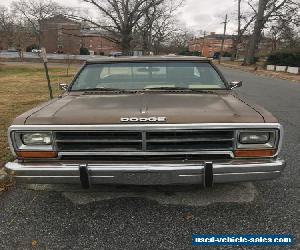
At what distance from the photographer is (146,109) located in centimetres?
316

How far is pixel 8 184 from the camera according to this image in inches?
156

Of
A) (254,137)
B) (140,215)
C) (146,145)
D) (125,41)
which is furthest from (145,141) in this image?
(125,41)

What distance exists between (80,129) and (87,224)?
908 mm

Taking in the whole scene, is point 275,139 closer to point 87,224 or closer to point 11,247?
point 87,224

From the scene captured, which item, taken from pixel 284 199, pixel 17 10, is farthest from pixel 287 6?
pixel 17 10

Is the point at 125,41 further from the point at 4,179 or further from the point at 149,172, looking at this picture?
the point at 149,172

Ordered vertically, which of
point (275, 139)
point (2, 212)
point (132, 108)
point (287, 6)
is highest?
point (287, 6)

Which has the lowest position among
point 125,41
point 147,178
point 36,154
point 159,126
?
point 147,178

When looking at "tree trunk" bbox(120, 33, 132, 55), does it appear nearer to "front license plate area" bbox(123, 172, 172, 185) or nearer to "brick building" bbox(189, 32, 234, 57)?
"front license plate area" bbox(123, 172, 172, 185)

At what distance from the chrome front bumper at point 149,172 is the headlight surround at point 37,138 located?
0.20 m

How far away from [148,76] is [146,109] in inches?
52.0

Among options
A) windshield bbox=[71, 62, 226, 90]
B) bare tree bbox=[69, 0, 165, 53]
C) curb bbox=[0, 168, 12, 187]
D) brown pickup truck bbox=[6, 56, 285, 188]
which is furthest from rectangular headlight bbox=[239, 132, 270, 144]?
bare tree bbox=[69, 0, 165, 53]

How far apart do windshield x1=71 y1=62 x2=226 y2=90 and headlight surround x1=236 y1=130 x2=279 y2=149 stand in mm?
1369

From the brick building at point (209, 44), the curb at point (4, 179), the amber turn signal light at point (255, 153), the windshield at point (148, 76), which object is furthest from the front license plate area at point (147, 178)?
the brick building at point (209, 44)
